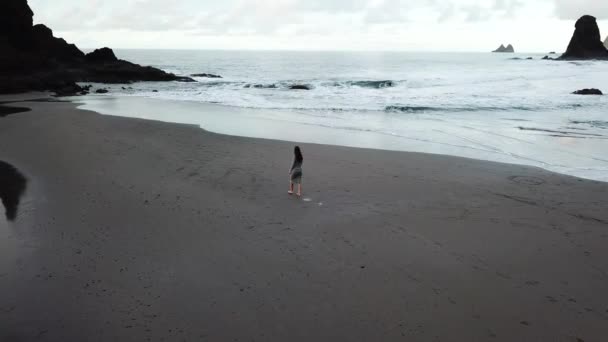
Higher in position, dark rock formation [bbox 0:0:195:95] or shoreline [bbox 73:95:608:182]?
dark rock formation [bbox 0:0:195:95]

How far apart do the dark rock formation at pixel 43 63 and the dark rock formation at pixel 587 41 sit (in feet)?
329

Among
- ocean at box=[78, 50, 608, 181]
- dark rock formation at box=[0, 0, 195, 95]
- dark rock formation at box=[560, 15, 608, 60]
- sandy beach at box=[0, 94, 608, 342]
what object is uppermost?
dark rock formation at box=[560, 15, 608, 60]

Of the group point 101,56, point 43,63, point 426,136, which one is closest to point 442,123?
point 426,136

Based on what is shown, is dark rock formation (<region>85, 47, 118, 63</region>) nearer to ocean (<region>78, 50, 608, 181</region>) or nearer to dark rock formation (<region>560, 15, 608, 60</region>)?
ocean (<region>78, 50, 608, 181</region>)

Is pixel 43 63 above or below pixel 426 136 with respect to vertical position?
above

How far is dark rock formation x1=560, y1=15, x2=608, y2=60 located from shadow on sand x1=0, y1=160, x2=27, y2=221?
117716 millimetres

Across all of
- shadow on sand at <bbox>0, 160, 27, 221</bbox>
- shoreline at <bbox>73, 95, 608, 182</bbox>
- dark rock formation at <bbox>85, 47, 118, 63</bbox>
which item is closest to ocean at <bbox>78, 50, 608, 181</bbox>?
shoreline at <bbox>73, 95, 608, 182</bbox>

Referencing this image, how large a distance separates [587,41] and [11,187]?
405ft

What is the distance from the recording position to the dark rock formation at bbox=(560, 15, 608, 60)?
3905 inches

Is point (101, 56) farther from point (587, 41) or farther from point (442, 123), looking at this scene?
point (587, 41)

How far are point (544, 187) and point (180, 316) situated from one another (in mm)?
7227

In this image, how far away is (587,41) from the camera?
330ft

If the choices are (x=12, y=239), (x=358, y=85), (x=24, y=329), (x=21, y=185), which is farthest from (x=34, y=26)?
(x=24, y=329)

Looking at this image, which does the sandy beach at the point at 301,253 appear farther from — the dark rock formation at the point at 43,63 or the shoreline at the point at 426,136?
the dark rock formation at the point at 43,63
